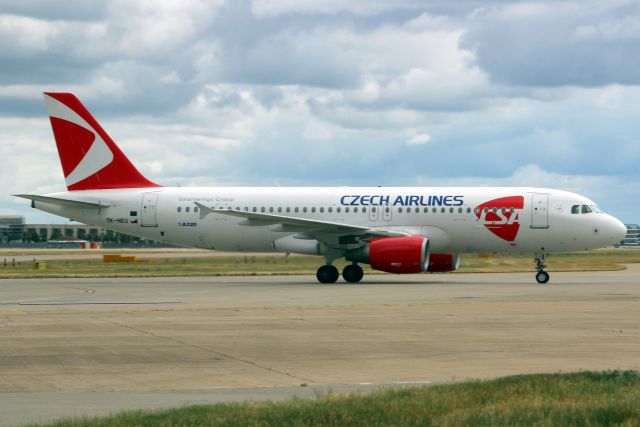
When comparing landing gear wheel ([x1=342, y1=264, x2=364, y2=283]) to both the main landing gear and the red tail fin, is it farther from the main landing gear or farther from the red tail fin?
the red tail fin

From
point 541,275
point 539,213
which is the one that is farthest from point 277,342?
point 539,213

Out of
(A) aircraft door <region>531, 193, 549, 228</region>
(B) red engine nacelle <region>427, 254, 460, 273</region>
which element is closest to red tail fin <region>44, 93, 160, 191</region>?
(B) red engine nacelle <region>427, 254, 460, 273</region>

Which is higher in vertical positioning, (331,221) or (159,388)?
(331,221)

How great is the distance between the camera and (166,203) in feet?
138

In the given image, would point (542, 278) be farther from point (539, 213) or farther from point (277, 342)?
point (277, 342)

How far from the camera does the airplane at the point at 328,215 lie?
3859 cm

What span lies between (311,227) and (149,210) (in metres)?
7.22

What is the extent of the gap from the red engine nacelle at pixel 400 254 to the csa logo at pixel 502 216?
8.27 feet

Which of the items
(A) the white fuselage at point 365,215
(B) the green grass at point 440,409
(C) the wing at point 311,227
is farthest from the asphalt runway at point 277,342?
(A) the white fuselage at point 365,215

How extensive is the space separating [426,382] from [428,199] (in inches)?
1050

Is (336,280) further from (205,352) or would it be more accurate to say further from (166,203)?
(205,352)

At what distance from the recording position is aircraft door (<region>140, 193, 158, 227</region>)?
41906 mm

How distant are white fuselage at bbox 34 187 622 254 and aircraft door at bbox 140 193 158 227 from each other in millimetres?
39

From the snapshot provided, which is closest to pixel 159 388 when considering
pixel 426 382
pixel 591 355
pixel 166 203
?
pixel 426 382
